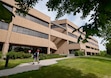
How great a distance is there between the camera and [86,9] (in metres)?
4.61

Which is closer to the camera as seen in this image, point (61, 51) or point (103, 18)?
point (103, 18)

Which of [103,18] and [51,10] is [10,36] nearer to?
[51,10]

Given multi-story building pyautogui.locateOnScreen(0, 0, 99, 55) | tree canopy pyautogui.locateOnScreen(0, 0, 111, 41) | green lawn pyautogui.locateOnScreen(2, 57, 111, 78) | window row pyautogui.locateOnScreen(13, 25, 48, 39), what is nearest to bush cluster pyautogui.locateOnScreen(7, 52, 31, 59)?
multi-story building pyautogui.locateOnScreen(0, 0, 99, 55)

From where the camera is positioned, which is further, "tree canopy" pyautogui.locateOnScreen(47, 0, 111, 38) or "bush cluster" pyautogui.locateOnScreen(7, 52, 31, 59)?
"bush cluster" pyautogui.locateOnScreen(7, 52, 31, 59)

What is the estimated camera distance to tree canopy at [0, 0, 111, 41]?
308 cm

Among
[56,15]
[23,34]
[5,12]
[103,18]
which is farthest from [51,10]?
[23,34]

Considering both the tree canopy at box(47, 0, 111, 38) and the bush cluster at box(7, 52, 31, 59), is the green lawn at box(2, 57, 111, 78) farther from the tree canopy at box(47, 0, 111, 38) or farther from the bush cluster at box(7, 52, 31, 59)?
→ the bush cluster at box(7, 52, 31, 59)

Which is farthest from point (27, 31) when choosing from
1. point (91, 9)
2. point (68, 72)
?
point (91, 9)

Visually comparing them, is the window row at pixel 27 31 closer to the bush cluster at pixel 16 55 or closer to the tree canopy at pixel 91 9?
the bush cluster at pixel 16 55

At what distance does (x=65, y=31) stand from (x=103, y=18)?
44.3 m

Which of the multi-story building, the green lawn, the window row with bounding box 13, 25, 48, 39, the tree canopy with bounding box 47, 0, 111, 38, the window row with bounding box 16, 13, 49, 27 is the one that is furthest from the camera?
the window row with bounding box 16, 13, 49, 27

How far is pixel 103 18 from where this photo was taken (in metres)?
3.38

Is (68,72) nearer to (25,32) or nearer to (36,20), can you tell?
(25,32)

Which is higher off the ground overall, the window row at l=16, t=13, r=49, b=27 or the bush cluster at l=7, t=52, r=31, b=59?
the window row at l=16, t=13, r=49, b=27
